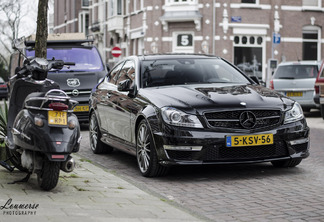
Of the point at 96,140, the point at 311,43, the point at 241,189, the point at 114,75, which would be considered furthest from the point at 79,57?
the point at 311,43

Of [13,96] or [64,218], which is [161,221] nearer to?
[64,218]

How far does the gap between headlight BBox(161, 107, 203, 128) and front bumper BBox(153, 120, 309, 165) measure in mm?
69

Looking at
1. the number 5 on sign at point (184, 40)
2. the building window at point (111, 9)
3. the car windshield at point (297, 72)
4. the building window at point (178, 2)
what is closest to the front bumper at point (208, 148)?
the car windshield at point (297, 72)

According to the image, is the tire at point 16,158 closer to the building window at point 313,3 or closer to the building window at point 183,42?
the building window at point 183,42

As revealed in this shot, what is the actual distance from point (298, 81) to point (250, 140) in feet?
40.4

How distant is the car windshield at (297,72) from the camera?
758 inches

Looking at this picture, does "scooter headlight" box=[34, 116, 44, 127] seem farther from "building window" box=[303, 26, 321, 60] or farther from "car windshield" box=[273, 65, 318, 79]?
"building window" box=[303, 26, 321, 60]

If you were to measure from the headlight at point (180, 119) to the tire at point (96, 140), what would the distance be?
294 cm

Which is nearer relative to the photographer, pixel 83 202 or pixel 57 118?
pixel 83 202

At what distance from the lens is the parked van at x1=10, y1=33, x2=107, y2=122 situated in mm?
14320

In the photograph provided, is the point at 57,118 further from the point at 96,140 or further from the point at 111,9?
the point at 111,9

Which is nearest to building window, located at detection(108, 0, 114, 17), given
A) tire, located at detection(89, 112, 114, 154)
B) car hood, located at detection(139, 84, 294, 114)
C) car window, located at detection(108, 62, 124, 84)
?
tire, located at detection(89, 112, 114, 154)

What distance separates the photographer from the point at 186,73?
28.5ft

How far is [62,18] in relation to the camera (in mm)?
61031
